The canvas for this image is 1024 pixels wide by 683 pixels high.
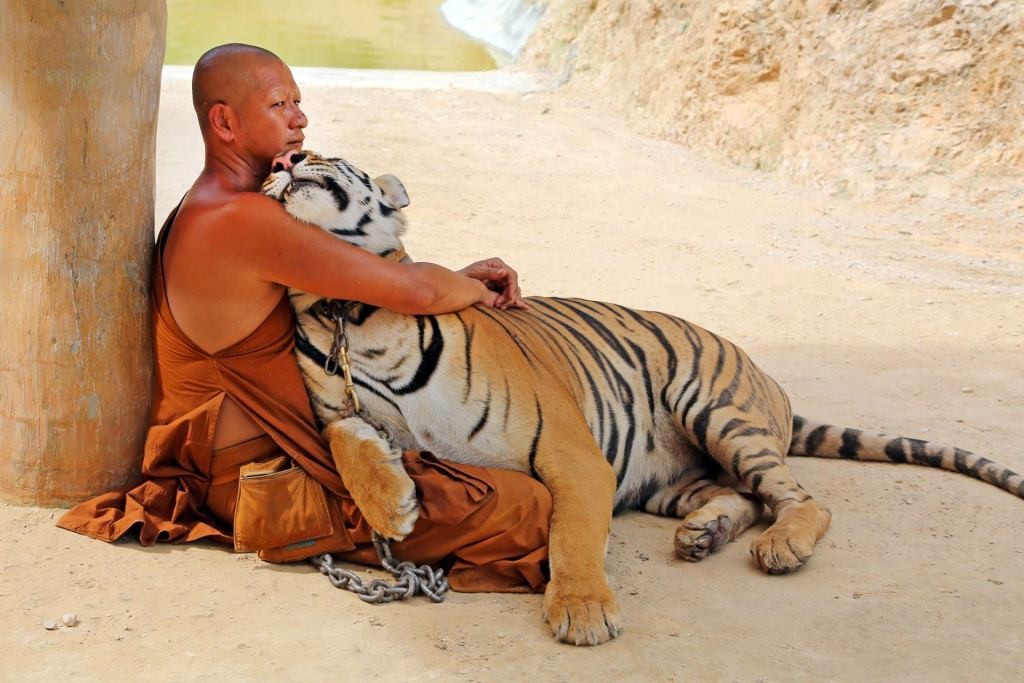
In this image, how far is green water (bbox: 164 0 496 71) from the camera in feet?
55.8

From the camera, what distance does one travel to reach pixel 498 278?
3668 millimetres

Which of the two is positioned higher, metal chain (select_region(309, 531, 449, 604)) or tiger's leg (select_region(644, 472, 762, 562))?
tiger's leg (select_region(644, 472, 762, 562))

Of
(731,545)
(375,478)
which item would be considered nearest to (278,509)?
(375,478)

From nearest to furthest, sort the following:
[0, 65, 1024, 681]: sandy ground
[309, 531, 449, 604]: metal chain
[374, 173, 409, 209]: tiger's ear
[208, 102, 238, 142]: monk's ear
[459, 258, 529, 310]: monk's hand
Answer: [0, 65, 1024, 681]: sandy ground, [309, 531, 449, 604]: metal chain, [208, 102, 238, 142]: monk's ear, [374, 173, 409, 209]: tiger's ear, [459, 258, 529, 310]: monk's hand

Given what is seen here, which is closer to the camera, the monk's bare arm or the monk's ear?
the monk's bare arm

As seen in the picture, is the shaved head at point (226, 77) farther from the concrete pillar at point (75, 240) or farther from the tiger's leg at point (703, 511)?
the tiger's leg at point (703, 511)

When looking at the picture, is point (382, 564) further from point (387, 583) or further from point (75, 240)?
point (75, 240)

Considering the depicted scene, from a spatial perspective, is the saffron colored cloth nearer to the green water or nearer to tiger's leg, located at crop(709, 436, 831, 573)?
tiger's leg, located at crop(709, 436, 831, 573)

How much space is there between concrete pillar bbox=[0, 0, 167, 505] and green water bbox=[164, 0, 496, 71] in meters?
12.5

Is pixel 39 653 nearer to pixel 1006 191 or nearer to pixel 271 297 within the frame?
pixel 271 297

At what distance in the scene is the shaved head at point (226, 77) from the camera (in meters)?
3.18

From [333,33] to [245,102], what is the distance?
706 inches

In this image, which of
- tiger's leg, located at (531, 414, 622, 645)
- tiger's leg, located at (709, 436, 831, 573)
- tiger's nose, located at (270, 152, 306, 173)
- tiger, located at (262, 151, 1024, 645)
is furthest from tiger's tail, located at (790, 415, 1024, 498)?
tiger's nose, located at (270, 152, 306, 173)

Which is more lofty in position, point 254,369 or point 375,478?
point 254,369
